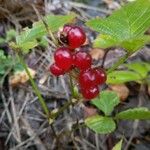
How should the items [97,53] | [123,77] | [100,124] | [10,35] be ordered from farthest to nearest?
[97,53] < [10,35] < [123,77] < [100,124]

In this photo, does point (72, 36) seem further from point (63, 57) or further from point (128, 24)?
point (128, 24)

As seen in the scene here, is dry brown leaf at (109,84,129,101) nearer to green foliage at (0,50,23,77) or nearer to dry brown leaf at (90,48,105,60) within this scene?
dry brown leaf at (90,48,105,60)

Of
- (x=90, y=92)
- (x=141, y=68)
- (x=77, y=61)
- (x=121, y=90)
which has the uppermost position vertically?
(x=77, y=61)

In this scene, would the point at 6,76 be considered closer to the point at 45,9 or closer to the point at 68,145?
the point at 68,145

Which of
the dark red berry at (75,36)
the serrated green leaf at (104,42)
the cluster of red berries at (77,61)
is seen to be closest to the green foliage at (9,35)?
the serrated green leaf at (104,42)

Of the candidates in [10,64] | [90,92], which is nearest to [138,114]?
[90,92]
